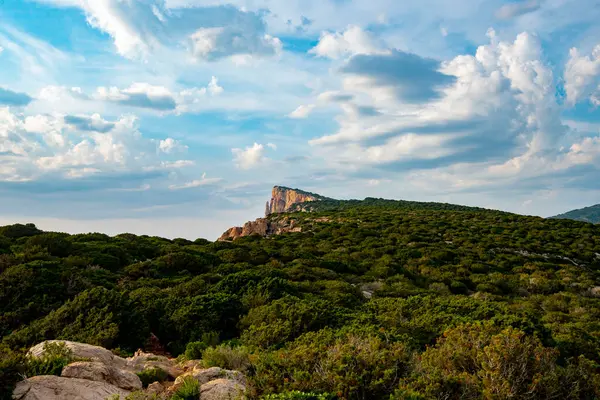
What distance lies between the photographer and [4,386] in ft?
16.0

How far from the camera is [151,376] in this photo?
635 centimetres

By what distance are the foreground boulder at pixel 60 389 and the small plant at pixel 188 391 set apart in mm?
939

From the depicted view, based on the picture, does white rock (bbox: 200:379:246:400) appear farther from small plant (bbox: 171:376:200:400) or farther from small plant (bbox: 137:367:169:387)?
small plant (bbox: 137:367:169:387)

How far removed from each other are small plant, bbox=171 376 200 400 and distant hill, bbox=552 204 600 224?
190m

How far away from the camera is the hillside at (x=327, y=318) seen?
17.6 feet

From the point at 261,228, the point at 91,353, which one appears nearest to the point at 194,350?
the point at 91,353

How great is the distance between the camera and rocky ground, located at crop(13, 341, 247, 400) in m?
5.10

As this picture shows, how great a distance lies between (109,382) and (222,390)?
182 centimetres

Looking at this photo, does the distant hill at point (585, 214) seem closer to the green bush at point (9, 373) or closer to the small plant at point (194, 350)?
the small plant at point (194, 350)

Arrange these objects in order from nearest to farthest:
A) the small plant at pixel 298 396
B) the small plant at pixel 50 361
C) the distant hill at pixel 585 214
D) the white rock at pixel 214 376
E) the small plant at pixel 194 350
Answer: the small plant at pixel 298 396, the small plant at pixel 50 361, the white rock at pixel 214 376, the small plant at pixel 194 350, the distant hill at pixel 585 214

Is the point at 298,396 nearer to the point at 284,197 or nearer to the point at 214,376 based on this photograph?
the point at 214,376

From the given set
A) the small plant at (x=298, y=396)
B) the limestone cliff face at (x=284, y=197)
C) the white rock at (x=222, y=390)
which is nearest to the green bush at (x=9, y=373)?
the white rock at (x=222, y=390)

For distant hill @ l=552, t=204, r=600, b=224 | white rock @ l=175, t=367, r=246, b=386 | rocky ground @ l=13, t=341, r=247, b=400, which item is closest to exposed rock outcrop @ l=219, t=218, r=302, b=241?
rocky ground @ l=13, t=341, r=247, b=400

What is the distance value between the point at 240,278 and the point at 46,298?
550 centimetres
